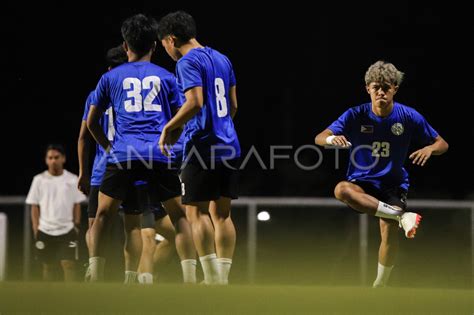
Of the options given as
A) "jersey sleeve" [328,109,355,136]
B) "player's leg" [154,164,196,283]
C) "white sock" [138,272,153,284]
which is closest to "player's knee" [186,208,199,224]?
"player's leg" [154,164,196,283]

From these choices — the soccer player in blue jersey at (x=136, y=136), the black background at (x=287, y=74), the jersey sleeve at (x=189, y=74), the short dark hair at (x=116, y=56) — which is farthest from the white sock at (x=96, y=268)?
the black background at (x=287, y=74)

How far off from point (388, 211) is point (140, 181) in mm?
2071

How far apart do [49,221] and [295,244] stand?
377 cm

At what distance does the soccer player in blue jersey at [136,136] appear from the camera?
6445mm

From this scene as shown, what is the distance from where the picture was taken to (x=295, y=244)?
13.3 metres

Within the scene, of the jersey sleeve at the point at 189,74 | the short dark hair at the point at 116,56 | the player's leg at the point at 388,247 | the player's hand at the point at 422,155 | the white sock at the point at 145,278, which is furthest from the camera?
the player's leg at the point at 388,247

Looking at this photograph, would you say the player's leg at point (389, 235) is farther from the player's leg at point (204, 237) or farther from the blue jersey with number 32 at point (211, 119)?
the player's leg at point (204, 237)

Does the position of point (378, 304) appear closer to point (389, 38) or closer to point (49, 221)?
point (49, 221)

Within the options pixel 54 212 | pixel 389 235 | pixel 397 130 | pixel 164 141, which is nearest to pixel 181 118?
pixel 164 141

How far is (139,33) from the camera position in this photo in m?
6.53

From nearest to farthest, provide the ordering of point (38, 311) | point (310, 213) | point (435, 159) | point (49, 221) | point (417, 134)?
point (38, 311), point (417, 134), point (49, 221), point (310, 213), point (435, 159)

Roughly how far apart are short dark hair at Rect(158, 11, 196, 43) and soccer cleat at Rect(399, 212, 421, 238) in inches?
86.4

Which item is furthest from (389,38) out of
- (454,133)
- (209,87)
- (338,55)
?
(209,87)

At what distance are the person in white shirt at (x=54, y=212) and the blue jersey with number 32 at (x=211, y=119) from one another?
462 cm
